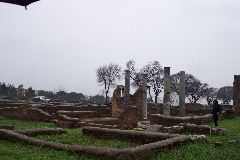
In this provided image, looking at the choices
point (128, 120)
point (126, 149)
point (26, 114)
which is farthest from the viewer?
point (26, 114)

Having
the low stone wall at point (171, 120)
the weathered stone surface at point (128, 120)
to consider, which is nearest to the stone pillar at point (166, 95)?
the low stone wall at point (171, 120)

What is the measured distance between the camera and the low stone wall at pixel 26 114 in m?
25.6

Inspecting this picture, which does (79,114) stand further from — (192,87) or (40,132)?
(192,87)

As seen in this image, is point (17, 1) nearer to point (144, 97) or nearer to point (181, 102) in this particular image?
point (181, 102)

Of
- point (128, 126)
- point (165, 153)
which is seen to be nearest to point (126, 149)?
point (165, 153)

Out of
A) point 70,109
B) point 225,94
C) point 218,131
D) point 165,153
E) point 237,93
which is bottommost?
point 165,153

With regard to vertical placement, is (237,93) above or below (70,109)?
above

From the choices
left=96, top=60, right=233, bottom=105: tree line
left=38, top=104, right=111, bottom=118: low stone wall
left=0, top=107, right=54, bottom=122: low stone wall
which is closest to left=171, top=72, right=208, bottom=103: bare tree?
left=96, top=60, right=233, bottom=105: tree line

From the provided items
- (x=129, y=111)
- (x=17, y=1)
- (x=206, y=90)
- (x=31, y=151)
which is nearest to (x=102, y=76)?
(x=206, y=90)

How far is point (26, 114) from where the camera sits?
2662 cm

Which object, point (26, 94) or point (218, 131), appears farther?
point (26, 94)

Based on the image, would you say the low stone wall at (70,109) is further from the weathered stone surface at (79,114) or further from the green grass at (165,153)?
the green grass at (165,153)

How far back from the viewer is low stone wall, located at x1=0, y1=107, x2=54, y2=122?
2564 centimetres

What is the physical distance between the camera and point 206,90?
73.1 m
